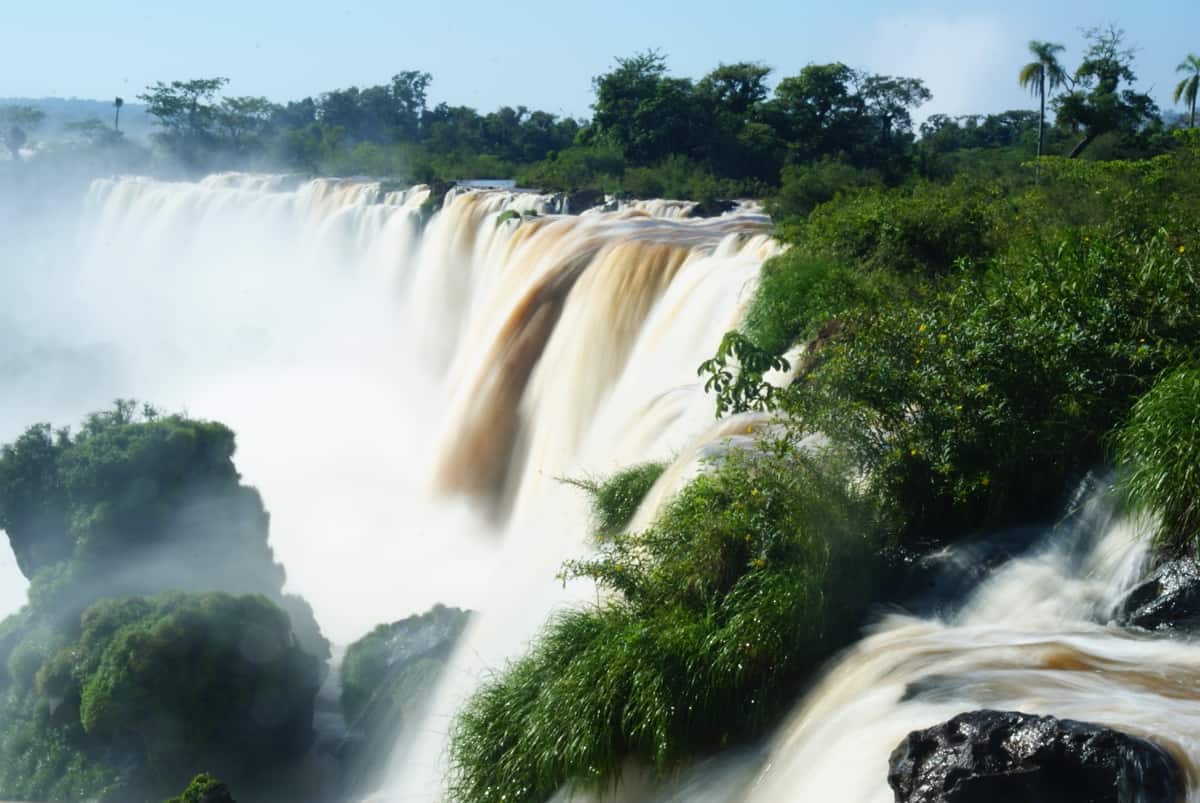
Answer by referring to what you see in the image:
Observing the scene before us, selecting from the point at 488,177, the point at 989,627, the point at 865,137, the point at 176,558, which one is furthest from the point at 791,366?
the point at 488,177

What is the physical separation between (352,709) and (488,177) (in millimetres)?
33233

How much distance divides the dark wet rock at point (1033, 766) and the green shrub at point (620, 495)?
17.6 feet

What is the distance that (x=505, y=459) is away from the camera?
15438mm

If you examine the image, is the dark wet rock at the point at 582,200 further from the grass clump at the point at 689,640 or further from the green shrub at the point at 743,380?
the grass clump at the point at 689,640

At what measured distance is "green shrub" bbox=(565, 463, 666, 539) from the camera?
987 centimetres

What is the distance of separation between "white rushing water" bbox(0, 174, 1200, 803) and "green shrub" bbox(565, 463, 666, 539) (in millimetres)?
306

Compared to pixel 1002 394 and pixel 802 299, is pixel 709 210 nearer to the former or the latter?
pixel 802 299

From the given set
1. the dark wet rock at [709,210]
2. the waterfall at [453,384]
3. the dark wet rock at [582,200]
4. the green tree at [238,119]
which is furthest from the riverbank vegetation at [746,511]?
the green tree at [238,119]

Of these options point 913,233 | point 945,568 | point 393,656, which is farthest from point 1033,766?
point 393,656

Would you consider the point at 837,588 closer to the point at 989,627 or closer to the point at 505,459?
the point at 989,627

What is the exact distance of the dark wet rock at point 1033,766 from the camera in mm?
4191

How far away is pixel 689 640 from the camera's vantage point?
257 inches

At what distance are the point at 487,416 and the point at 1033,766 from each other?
1224cm

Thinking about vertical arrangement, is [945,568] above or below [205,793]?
above
